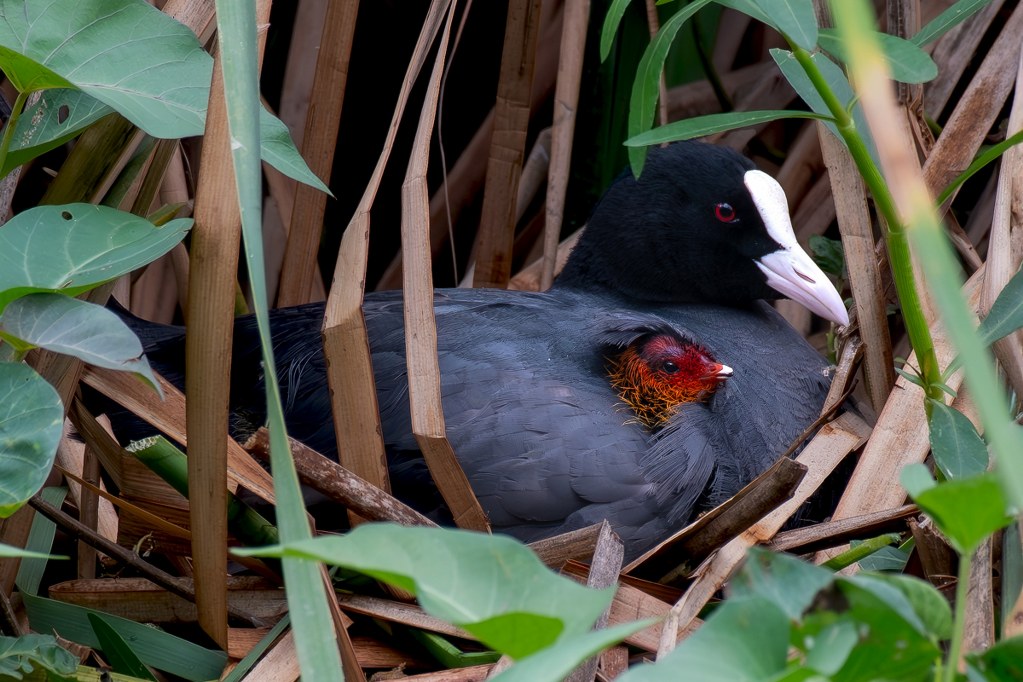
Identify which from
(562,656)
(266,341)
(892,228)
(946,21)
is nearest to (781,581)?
(562,656)

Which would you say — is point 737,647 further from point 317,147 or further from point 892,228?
point 317,147

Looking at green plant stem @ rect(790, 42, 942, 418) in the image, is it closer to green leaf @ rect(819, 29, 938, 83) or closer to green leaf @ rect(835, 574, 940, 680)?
green leaf @ rect(819, 29, 938, 83)

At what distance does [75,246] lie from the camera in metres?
0.98

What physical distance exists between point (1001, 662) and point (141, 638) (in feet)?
2.80

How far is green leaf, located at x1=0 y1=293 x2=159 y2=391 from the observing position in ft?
2.93

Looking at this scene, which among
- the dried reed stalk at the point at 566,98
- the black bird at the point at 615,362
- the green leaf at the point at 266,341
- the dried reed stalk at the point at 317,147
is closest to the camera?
the green leaf at the point at 266,341

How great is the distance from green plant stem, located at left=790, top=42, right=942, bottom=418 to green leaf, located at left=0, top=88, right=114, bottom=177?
2.14 feet

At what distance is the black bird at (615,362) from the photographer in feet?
4.47

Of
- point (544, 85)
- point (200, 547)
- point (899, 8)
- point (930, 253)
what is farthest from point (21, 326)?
point (544, 85)

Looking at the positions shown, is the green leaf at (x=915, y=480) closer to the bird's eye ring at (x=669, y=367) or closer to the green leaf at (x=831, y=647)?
the green leaf at (x=831, y=647)

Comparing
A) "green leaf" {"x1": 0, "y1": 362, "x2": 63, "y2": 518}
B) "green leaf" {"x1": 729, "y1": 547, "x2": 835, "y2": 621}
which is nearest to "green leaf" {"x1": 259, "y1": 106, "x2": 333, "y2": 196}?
"green leaf" {"x1": 0, "y1": 362, "x2": 63, "y2": 518}

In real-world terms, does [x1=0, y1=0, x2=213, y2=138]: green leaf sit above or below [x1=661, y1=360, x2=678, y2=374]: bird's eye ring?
above

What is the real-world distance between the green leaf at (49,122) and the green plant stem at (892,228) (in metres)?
0.65

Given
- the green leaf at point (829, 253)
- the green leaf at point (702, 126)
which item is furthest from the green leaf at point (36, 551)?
the green leaf at point (829, 253)
